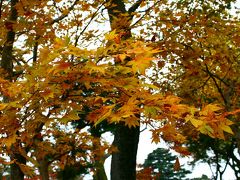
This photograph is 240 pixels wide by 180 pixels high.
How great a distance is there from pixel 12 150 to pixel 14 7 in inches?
108

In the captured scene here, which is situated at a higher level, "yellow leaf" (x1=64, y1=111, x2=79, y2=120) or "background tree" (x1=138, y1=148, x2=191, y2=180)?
"background tree" (x1=138, y1=148, x2=191, y2=180)

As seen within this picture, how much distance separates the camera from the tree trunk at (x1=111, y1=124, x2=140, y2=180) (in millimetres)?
7945

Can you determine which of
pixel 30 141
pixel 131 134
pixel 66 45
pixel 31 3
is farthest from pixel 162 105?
pixel 131 134

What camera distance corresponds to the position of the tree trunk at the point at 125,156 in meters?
7.95

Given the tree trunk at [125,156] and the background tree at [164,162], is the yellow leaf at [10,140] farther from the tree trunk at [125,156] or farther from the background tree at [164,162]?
the background tree at [164,162]

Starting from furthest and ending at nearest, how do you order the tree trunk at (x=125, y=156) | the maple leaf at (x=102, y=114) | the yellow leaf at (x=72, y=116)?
the tree trunk at (x=125, y=156) → the yellow leaf at (x=72, y=116) → the maple leaf at (x=102, y=114)

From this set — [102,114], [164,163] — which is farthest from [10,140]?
[164,163]

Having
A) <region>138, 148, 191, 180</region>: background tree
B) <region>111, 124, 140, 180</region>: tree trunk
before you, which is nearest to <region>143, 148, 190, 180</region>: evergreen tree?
<region>138, 148, 191, 180</region>: background tree

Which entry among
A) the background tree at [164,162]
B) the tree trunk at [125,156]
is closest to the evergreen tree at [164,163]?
the background tree at [164,162]

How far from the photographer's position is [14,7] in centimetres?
618

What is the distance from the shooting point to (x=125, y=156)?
26.2 ft

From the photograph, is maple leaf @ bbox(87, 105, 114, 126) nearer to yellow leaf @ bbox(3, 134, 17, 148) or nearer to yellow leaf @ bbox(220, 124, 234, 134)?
yellow leaf @ bbox(3, 134, 17, 148)

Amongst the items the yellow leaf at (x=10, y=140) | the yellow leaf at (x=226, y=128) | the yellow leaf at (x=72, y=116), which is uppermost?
the yellow leaf at (x=72, y=116)

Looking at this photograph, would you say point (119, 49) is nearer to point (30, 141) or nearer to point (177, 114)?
point (177, 114)
